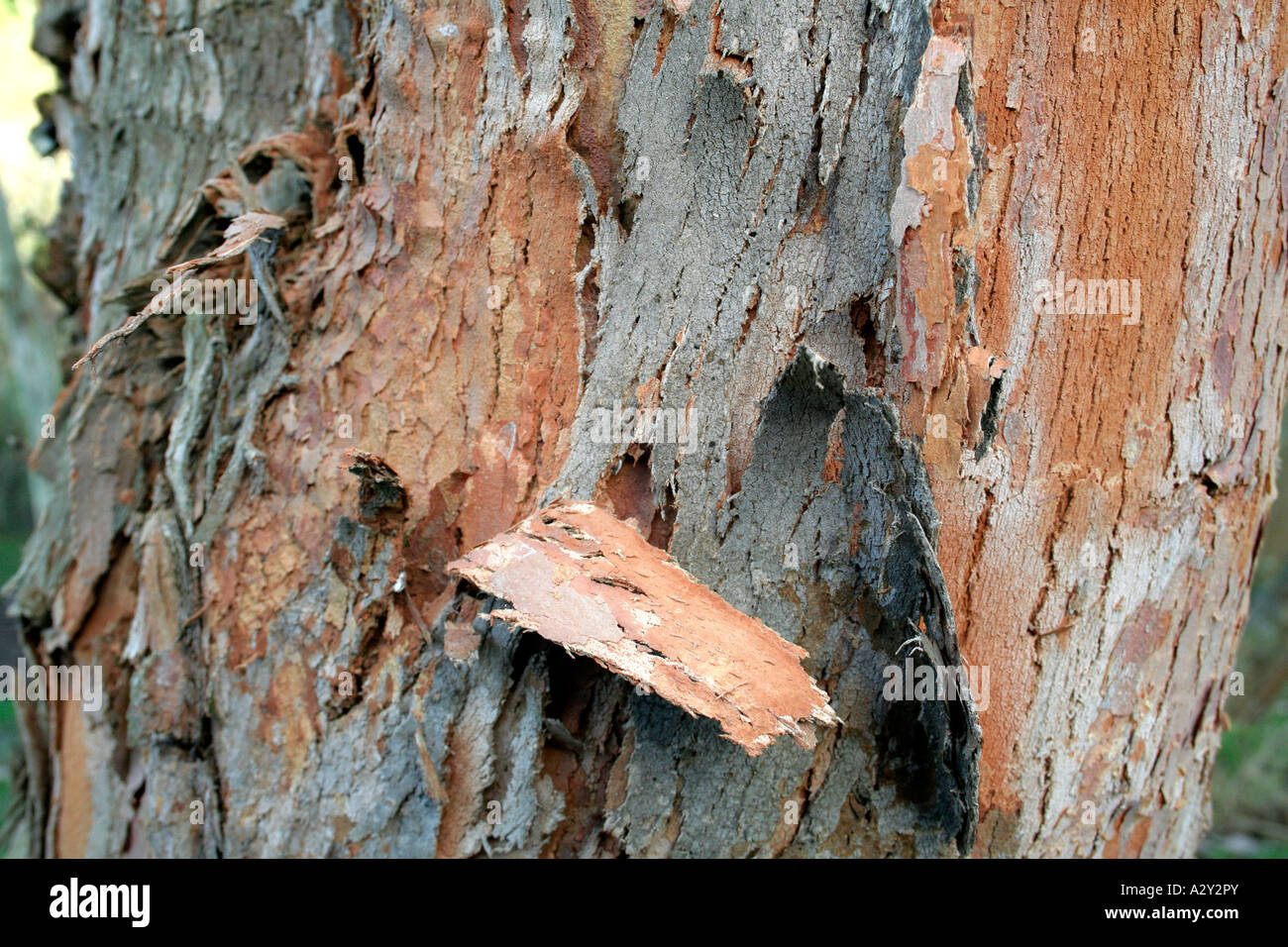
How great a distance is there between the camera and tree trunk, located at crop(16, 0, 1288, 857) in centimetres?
102

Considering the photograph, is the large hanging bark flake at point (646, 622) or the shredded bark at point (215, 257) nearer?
the large hanging bark flake at point (646, 622)

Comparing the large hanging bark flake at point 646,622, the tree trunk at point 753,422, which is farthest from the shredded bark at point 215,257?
the large hanging bark flake at point 646,622

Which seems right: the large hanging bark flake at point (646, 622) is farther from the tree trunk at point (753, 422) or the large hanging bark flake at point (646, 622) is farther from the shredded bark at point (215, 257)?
the shredded bark at point (215, 257)

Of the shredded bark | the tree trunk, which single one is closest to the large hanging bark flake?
the tree trunk

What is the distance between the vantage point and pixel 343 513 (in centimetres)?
119

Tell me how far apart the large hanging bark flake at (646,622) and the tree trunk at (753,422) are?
0.04 meters

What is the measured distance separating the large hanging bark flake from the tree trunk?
0.04 metres

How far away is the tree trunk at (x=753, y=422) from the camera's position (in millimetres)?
1017

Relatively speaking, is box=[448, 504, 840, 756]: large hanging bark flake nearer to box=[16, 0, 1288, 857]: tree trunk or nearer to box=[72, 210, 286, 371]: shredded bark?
box=[16, 0, 1288, 857]: tree trunk

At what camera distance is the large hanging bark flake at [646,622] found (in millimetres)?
995

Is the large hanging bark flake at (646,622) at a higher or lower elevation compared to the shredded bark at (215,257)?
lower

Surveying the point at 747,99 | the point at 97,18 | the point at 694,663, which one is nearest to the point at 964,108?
the point at 747,99

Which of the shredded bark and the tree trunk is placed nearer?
the tree trunk

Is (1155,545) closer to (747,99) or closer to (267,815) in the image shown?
(747,99)
